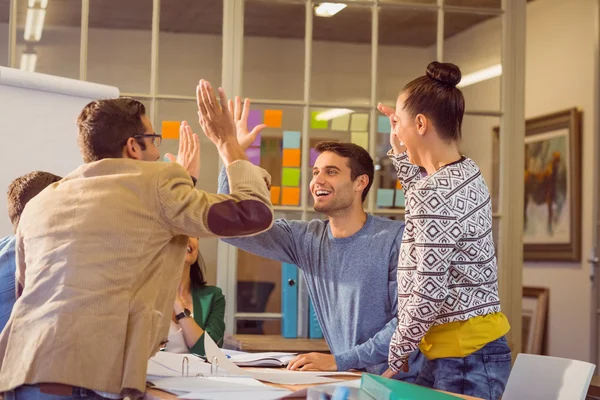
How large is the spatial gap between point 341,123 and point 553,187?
8.21 ft

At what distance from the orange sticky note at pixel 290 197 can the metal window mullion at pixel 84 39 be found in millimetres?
1191

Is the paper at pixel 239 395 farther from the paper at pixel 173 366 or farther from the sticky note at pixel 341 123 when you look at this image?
the sticky note at pixel 341 123

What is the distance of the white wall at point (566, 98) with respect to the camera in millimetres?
5945

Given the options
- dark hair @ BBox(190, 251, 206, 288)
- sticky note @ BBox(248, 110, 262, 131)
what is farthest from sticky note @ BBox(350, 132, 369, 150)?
dark hair @ BBox(190, 251, 206, 288)

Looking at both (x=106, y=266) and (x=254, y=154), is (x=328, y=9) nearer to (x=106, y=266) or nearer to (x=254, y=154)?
(x=254, y=154)

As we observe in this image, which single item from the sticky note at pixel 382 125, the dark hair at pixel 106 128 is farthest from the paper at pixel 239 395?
the sticky note at pixel 382 125

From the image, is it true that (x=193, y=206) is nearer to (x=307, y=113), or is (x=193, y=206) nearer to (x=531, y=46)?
(x=307, y=113)

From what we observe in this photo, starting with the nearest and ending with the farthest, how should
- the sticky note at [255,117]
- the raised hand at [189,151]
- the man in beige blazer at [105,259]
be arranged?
the man in beige blazer at [105,259] → the raised hand at [189,151] → the sticky note at [255,117]

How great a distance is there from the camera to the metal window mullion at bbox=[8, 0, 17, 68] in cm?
427

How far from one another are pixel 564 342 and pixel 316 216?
266 centimetres

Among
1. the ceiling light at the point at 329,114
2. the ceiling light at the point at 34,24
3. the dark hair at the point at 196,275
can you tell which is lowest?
the dark hair at the point at 196,275

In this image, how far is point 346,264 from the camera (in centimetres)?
271

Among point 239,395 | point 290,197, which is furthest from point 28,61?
point 239,395

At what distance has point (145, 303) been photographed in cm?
169
